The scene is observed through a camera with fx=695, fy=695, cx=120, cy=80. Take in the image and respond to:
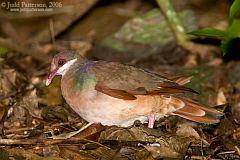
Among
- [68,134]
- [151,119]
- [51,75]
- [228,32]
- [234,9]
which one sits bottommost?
[68,134]

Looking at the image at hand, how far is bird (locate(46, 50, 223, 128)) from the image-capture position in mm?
5371

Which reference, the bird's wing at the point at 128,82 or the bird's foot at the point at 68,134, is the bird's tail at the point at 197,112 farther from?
the bird's foot at the point at 68,134

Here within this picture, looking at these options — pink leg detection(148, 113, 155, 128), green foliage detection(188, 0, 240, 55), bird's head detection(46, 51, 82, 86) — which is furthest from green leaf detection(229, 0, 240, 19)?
bird's head detection(46, 51, 82, 86)

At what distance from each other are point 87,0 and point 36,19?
64.0 inches

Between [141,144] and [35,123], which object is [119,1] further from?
[141,144]

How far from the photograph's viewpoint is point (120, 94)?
17.7 feet

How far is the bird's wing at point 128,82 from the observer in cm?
540

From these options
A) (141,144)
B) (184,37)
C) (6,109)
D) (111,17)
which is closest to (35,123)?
(6,109)

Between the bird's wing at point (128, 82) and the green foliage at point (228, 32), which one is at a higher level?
the green foliage at point (228, 32)

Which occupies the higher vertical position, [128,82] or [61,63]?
[61,63]

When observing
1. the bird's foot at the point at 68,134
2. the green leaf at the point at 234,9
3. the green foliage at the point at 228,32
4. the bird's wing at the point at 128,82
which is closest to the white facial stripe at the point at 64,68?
the bird's wing at the point at 128,82

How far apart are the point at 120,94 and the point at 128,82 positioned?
162 mm

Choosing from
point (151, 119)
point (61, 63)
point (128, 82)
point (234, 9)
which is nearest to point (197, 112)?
point (151, 119)

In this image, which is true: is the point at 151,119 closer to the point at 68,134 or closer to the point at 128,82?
the point at 128,82
